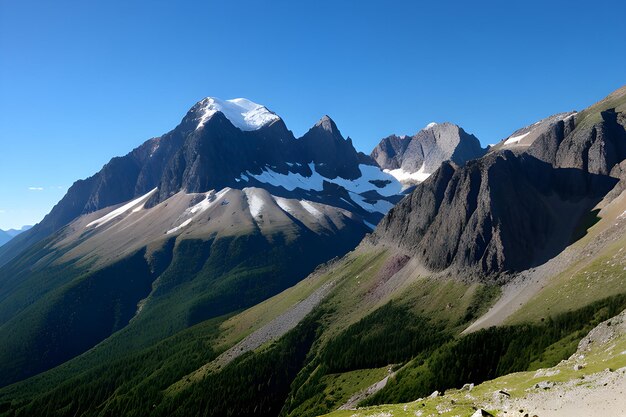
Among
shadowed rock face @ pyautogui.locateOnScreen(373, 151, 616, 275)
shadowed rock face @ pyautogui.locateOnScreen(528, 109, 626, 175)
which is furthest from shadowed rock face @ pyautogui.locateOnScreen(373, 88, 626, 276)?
shadowed rock face @ pyautogui.locateOnScreen(528, 109, 626, 175)

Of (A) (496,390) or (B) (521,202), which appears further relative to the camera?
(B) (521,202)

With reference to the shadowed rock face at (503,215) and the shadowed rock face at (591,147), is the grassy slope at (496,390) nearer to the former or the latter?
the shadowed rock face at (503,215)

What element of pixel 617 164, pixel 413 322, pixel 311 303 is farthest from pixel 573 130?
pixel 311 303

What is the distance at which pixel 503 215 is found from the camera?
531 feet

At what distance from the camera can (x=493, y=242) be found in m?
156

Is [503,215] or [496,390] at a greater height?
[503,215]

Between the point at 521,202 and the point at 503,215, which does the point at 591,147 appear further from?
the point at 503,215

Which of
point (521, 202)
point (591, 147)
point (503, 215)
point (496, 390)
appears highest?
point (591, 147)

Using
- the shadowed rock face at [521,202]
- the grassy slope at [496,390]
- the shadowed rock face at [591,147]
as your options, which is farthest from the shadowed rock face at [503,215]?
the grassy slope at [496,390]

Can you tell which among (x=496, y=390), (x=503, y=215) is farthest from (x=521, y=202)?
(x=496, y=390)

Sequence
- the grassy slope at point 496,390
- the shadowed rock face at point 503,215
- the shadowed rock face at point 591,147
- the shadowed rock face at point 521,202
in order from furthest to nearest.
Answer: the shadowed rock face at point 591,147 < the shadowed rock face at point 521,202 < the shadowed rock face at point 503,215 < the grassy slope at point 496,390

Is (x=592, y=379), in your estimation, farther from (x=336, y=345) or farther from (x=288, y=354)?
(x=288, y=354)

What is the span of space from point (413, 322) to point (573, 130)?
371 ft

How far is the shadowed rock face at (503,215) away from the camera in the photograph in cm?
15262
